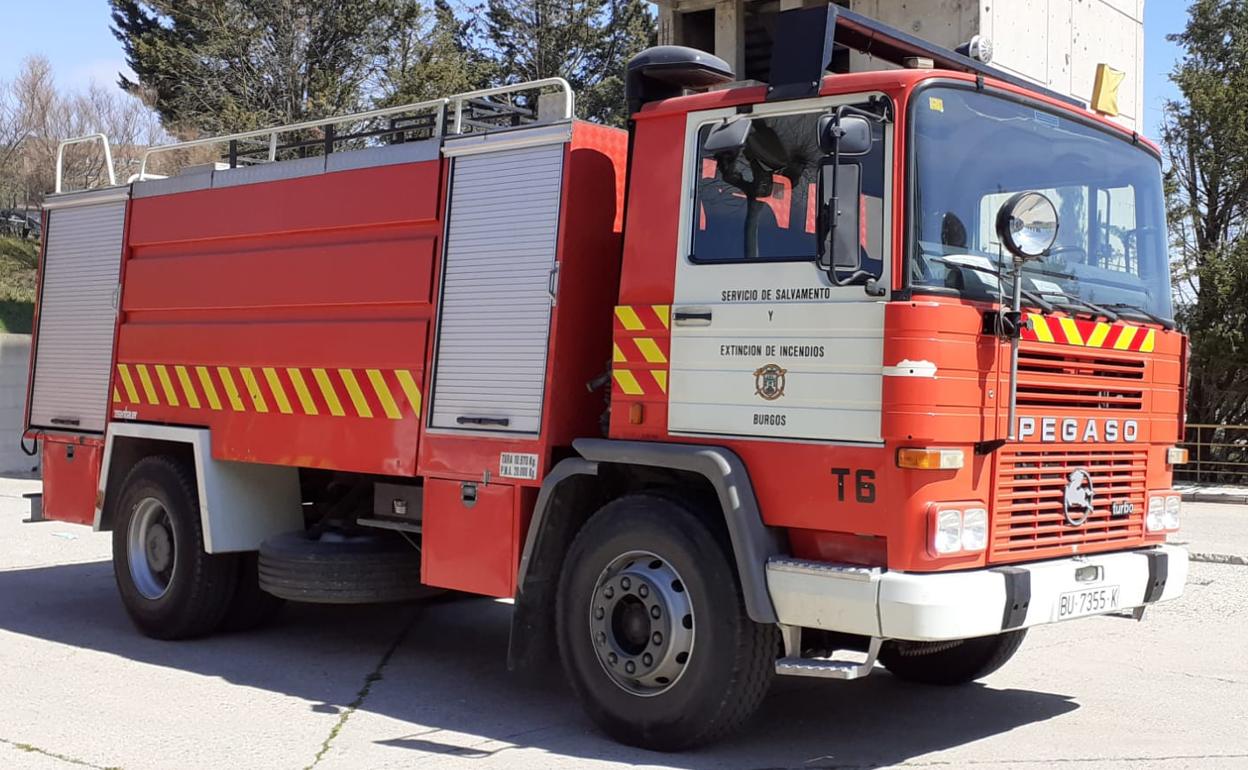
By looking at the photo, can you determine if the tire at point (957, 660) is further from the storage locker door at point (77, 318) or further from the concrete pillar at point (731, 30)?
the concrete pillar at point (731, 30)

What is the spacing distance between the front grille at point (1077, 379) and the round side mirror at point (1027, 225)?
0.42 meters

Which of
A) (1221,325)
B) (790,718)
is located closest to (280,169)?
(790,718)

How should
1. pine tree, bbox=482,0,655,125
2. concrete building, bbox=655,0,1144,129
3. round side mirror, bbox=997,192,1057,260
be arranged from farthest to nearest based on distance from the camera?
A: pine tree, bbox=482,0,655,125 < concrete building, bbox=655,0,1144,129 < round side mirror, bbox=997,192,1057,260

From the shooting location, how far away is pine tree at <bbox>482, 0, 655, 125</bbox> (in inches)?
1608

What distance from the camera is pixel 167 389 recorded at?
29.0 ft

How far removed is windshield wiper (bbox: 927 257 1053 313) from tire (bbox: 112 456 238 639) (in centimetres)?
504

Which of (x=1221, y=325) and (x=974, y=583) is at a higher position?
(x=1221, y=325)

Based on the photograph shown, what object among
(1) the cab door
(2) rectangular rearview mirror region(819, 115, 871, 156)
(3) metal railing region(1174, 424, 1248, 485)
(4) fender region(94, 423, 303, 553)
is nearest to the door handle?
(1) the cab door

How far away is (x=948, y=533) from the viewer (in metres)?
5.35

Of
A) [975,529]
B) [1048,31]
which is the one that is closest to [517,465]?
[975,529]

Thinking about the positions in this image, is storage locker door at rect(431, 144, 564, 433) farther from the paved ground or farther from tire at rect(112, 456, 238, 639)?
tire at rect(112, 456, 238, 639)

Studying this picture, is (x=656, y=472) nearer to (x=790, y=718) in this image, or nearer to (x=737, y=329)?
(x=737, y=329)

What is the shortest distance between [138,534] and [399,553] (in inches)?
86.2

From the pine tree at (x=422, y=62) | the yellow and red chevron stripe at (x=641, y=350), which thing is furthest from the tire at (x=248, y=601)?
the pine tree at (x=422, y=62)
